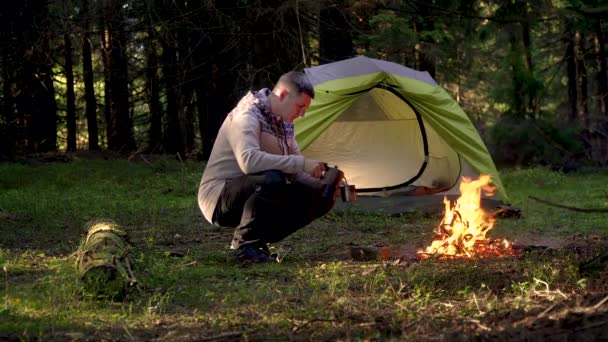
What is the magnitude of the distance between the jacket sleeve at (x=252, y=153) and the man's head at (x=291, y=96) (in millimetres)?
192

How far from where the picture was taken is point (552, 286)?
4199mm

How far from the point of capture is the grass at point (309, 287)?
3.23 m

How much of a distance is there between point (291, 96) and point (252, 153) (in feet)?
1.59

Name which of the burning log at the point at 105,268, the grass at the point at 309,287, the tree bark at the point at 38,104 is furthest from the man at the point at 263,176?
the tree bark at the point at 38,104

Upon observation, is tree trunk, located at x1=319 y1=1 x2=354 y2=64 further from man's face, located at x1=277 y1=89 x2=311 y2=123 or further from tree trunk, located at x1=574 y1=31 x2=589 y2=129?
Result: tree trunk, located at x1=574 y1=31 x2=589 y2=129

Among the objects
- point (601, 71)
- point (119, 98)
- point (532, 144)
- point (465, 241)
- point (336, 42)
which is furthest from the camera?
point (601, 71)

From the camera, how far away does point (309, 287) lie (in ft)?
14.5

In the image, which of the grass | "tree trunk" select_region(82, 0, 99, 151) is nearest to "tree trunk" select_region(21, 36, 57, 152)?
"tree trunk" select_region(82, 0, 99, 151)

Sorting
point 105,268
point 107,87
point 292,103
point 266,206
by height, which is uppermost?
point 107,87

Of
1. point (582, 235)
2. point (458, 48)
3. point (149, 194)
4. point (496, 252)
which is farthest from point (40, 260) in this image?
point (458, 48)

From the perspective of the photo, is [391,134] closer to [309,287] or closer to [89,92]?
[309,287]

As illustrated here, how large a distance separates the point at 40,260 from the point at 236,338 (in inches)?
105

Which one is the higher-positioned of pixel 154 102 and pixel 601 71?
pixel 601 71

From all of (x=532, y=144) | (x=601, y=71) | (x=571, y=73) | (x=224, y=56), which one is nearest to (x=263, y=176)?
(x=224, y=56)
